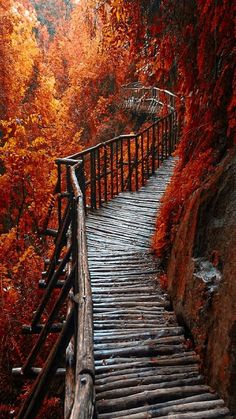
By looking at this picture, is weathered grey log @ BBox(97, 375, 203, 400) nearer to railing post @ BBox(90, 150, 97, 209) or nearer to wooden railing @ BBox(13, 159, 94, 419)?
wooden railing @ BBox(13, 159, 94, 419)

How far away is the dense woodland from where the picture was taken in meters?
5.71

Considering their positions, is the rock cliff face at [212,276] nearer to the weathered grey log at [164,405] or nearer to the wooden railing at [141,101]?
the weathered grey log at [164,405]

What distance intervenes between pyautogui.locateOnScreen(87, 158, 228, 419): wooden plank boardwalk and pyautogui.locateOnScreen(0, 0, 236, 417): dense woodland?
0.74 meters

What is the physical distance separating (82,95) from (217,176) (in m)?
24.9

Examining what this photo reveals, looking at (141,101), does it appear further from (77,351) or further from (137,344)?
(77,351)

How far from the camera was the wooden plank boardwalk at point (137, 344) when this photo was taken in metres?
3.88

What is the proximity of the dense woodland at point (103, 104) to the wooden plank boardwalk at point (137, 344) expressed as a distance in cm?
74

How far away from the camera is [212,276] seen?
4535mm

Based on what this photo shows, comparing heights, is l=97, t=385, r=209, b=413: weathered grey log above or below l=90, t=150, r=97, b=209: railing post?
below

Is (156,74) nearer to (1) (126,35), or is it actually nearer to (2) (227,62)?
(1) (126,35)

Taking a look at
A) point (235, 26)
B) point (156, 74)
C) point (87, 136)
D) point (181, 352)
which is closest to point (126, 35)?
point (156, 74)

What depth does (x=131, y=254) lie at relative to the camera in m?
7.46

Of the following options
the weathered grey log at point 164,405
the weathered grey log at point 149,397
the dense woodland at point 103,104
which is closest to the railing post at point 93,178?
the dense woodland at point 103,104

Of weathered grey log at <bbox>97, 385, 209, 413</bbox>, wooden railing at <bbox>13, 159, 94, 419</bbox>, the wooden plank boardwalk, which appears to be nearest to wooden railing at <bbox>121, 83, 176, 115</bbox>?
the wooden plank boardwalk
